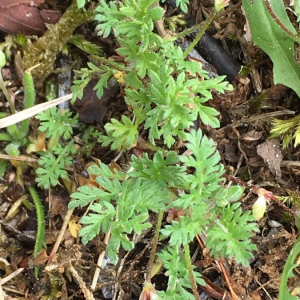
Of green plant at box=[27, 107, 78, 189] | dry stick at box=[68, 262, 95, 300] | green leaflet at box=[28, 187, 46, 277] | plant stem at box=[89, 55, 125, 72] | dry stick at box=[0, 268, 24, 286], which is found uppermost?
plant stem at box=[89, 55, 125, 72]

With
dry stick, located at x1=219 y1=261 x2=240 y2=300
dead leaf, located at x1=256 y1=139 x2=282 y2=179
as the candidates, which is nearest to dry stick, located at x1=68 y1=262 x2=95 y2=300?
dry stick, located at x1=219 y1=261 x2=240 y2=300

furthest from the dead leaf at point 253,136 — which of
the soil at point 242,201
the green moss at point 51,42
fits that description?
the green moss at point 51,42

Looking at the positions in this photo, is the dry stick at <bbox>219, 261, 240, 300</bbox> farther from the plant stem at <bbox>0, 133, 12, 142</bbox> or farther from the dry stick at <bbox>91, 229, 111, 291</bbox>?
the plant stem at <bbox>0, 133, 12, 142</bbox>

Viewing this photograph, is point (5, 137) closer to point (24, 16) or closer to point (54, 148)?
point (54, 148)

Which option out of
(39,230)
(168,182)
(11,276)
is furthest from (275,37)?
(11,276)

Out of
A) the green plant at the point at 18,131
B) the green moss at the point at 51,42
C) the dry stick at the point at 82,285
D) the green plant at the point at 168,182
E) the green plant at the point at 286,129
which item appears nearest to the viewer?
the green plant at the point at 168,182

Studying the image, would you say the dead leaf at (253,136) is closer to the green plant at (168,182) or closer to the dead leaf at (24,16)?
the green plant at (168,182)
